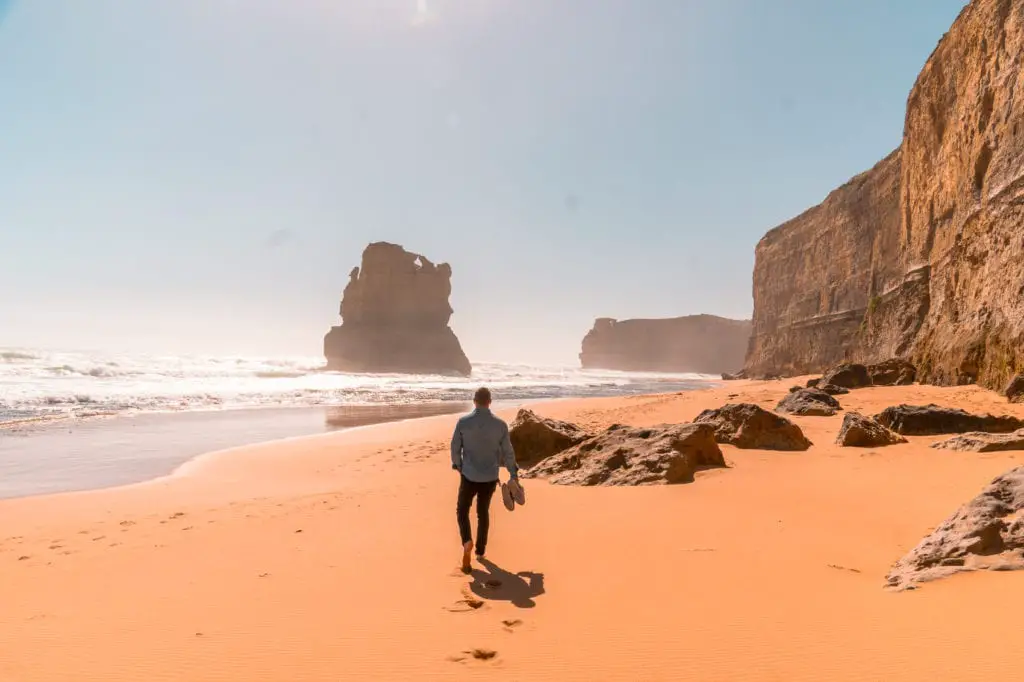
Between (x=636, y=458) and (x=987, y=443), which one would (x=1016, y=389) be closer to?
(x=987, y=443)

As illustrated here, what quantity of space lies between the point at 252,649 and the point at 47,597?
220 centimetres

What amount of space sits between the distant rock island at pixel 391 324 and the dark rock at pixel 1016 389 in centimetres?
8626

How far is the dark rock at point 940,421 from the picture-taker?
368 inches

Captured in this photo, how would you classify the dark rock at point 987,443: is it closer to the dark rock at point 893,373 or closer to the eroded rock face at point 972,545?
the eroded rock face at point 972,545

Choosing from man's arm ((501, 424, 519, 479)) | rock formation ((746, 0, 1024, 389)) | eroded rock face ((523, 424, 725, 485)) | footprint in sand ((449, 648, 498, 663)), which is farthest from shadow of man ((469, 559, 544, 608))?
rock formation ((746, 0, 1024, 389))

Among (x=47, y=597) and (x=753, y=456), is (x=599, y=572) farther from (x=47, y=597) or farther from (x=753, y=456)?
(x=753, y=456)

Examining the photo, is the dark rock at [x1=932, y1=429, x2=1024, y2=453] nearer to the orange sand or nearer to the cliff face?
the orange sand

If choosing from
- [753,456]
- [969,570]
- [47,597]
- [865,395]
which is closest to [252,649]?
[47,597]

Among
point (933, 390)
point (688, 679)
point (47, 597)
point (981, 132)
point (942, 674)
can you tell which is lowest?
point (47, 597)

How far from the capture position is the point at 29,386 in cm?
2708

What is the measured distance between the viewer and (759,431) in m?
9.88

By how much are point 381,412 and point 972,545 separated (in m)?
20.7

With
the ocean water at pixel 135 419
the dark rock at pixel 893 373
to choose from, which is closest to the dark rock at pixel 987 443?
the ocean water at pixel 135 419

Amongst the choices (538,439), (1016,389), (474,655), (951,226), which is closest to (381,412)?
(538,439)
